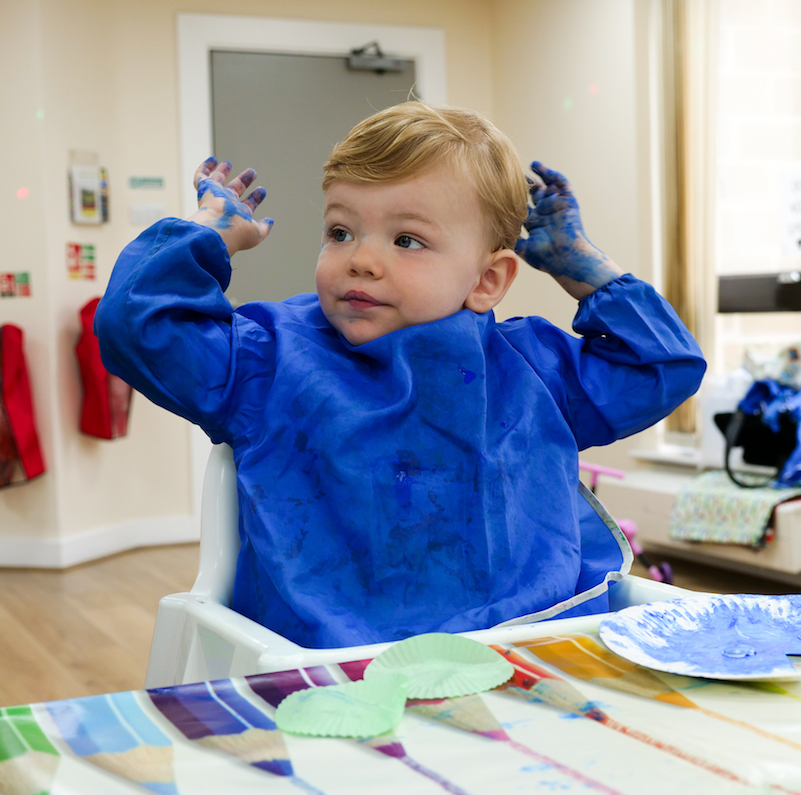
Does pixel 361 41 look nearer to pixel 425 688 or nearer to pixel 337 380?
pixel 337 380

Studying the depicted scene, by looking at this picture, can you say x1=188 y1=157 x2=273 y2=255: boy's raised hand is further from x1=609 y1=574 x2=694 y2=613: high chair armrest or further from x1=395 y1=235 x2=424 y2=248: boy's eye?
x1=609 y1=574 x2=694 y2=613: high chair armrest

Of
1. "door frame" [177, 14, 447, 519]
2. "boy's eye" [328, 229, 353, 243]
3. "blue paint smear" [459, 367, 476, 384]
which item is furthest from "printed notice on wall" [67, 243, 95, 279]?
"blue paint smear" [459, 367, 476, 384]

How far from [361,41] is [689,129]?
5.28 feet

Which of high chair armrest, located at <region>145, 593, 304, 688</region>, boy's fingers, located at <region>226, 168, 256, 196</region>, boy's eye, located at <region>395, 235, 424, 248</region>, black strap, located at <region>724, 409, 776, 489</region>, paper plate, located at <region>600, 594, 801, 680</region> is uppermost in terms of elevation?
boy's fingers, located at <region>226, 168, 256, 196</region>

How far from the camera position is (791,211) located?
11.0ft

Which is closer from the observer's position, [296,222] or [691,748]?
[691,748]

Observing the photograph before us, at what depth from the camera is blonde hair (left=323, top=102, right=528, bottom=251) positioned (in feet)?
3.18

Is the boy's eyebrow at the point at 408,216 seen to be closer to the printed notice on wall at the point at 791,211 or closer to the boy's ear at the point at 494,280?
the boy's ear at the point at 494,280

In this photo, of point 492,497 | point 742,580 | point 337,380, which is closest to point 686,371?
point 492,497

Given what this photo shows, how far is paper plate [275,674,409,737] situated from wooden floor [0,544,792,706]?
187 centimetres

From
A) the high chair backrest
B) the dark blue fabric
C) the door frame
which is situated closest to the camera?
the high chair backrest

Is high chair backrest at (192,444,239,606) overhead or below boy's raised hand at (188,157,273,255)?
below

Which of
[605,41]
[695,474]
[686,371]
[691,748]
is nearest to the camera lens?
[691,748]

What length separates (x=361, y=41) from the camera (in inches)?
167
